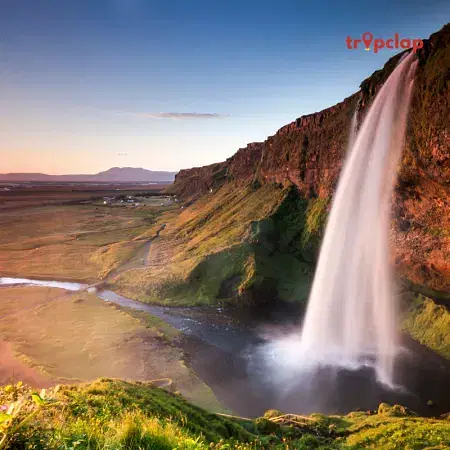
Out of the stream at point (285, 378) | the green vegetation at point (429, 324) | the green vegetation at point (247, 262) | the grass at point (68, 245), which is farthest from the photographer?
the grass at point (68, 245)

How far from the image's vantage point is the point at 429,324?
22.5 meters

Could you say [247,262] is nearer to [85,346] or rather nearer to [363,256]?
[363,256]

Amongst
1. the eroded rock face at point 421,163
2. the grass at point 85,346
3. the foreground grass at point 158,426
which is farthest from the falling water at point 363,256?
the foreground grass at point 158,426

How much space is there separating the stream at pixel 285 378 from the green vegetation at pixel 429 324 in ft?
2.16

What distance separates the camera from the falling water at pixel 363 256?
23.0m

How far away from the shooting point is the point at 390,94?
25078mm

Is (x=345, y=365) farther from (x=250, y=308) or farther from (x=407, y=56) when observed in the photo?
(x=407, y=56)

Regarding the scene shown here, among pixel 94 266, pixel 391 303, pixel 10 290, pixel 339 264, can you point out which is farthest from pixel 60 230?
pixel 391 303

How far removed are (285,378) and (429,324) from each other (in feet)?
37.4

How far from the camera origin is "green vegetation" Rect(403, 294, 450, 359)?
831 inches

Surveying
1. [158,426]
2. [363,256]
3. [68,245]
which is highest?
[158,426]

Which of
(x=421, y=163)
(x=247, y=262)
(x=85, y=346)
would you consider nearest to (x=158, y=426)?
(x=85, y=346)

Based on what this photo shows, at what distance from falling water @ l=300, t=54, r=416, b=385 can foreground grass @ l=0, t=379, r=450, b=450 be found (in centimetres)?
930

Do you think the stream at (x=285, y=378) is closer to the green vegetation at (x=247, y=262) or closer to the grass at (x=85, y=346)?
the grass at (x=85, y=346)
